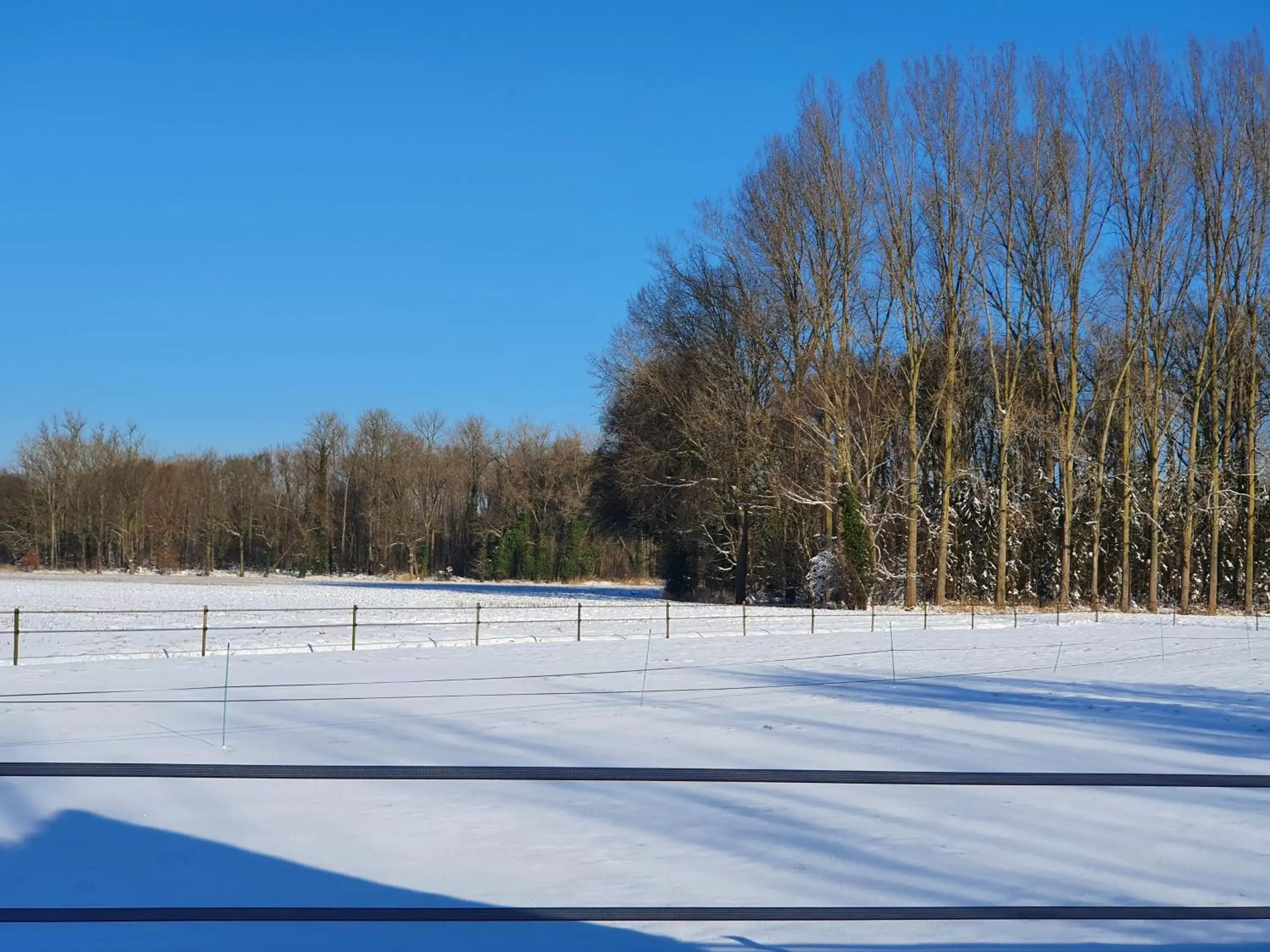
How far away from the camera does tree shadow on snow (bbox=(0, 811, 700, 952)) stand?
5977 mm

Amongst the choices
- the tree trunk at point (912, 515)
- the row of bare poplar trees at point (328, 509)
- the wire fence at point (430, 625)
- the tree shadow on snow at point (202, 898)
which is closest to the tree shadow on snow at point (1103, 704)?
the wire fence at point (430, 625)

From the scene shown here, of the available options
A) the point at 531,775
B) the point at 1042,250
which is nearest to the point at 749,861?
the point at 531,775

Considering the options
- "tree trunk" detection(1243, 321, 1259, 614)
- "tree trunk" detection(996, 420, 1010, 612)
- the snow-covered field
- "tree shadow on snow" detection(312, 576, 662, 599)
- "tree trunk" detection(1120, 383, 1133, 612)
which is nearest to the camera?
the snow-covered field

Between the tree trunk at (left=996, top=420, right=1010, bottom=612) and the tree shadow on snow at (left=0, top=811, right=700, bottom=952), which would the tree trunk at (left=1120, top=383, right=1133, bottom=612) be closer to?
the tree trunk at (left=996, top=420, right=1010, bottom=612)

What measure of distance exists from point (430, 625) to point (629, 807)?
21.0 m

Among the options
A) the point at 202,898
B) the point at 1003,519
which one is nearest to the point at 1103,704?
the point at 202,898

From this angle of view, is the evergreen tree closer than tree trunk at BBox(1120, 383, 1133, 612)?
Yes

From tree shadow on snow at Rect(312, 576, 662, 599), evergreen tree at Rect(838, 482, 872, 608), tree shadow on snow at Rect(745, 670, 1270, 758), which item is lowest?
tree shadow on snow at Rect(312, 576, 662, 599)

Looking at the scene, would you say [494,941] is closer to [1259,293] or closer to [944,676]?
[944,676]

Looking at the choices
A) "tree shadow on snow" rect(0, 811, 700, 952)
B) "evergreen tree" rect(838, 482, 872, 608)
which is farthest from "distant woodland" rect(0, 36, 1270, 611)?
"tree shadow on snow" rect(0, 811, 700, 952)

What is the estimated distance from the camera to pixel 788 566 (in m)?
43.3

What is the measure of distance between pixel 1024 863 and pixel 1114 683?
12925mm

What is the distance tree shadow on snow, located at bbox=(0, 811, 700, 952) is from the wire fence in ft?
43.6

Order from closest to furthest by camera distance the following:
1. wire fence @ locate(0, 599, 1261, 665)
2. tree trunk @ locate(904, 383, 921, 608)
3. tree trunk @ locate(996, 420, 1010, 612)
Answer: wire fence @ locate(0, 599, 1261, 665) → tree trunk @ locate(904, 383, 921, 608) → tree trunk @ locate(996, 420, 1010, 612)
